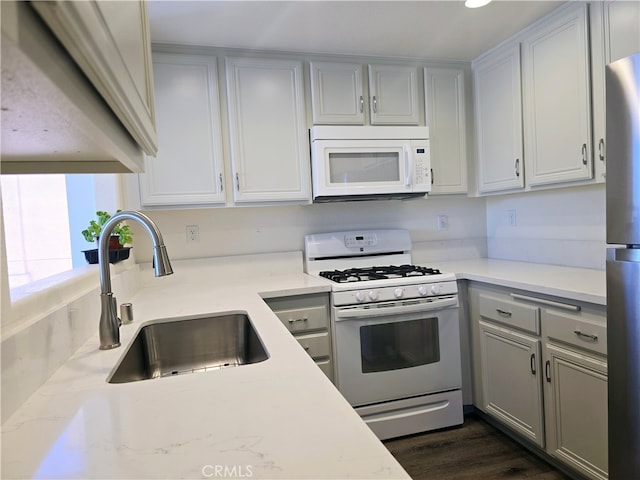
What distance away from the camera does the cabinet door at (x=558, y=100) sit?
6.10 ft

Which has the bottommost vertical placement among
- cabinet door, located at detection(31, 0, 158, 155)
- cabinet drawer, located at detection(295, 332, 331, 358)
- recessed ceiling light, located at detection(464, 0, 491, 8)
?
cabinet drawer, located at detection(295, 332, 331, 358)

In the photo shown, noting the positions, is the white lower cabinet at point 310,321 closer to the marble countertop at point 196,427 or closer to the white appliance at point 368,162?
the white appliance at point 368,162

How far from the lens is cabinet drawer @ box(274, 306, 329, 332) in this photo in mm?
2061

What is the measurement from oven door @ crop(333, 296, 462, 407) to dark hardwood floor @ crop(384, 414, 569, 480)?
26 cm

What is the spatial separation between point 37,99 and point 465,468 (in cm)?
222

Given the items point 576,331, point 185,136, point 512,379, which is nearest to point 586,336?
point 576,331

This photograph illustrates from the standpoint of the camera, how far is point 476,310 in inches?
88.2

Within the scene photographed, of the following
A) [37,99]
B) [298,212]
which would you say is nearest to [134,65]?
[37,99]

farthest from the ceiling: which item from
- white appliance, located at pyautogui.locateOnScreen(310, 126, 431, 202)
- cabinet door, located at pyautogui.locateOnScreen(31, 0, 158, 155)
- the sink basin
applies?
the sink basin

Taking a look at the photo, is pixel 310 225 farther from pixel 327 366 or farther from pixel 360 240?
pixel 327 366

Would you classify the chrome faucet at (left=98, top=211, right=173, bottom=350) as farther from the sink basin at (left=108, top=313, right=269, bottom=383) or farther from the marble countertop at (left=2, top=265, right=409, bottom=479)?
the sink basin at (left=108, top=313, right=269, bottom=383)

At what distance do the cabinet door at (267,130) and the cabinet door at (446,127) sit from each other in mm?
879

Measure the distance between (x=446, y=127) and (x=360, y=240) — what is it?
96 cm

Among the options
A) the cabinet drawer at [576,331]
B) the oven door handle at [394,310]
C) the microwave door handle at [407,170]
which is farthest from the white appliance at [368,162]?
the cabinet drawer at [576,331]
